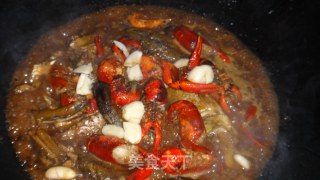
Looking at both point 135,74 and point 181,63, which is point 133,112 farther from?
point 181,63

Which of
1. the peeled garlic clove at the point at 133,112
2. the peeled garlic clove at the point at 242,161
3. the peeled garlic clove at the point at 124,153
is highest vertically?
the peeled garlic clove at the point at 133,112

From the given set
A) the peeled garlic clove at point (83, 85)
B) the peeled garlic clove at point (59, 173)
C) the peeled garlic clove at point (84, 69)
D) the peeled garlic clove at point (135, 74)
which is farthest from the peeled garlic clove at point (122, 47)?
the peeled garlic clove at point (59, 173)

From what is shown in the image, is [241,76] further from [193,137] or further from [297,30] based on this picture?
[193,137]

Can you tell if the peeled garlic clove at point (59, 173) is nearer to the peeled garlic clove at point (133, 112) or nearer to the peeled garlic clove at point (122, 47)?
the peeled garlic clove at point (133, 112)

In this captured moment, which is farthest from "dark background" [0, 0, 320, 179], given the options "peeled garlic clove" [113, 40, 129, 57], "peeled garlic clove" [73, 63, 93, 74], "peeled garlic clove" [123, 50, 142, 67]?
"peeled garlic clove" [123, 50, 142, 67]

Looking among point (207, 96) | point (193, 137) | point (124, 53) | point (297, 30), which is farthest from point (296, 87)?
point (124, 53)

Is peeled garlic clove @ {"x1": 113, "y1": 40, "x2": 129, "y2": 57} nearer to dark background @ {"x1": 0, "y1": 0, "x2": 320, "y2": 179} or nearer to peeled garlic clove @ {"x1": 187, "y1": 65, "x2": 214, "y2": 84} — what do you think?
peeled garlic clove @ {"x1": 187, "y1": 65, "x2": 214, "y2": 84}
